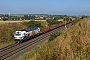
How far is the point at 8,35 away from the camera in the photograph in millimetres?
53625

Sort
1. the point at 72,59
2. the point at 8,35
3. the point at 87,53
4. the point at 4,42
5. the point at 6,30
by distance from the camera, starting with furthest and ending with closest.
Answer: the point at 6,30 < the point at 8,35 < the point at 4,42 < the point at 87,53 < the point at 72,59

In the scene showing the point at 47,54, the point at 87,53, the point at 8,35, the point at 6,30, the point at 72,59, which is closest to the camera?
the point at 72,59

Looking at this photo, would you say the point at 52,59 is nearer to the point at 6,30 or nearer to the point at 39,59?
the point at 39,59

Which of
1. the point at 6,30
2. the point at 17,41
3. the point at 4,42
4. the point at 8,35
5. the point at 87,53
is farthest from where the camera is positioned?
the point at 6,30

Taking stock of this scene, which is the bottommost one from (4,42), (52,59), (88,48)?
(4,42)

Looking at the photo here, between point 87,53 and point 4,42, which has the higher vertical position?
point 87,53

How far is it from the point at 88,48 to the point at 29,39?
3738 centimetres

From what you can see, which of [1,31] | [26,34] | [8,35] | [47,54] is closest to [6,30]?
[1,31]

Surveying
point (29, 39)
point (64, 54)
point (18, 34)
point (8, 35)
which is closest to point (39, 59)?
point (64, 54)

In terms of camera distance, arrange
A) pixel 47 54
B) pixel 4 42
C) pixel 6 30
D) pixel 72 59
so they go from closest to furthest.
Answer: pixel 72 59
pixel 47 54
pixel 4 42
pixel 6 30

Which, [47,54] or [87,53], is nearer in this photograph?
[87,53]

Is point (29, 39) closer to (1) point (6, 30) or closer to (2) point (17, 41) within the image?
(2) point (17, 41)

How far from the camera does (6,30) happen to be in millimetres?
59281

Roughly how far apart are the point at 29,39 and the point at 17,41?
5.26 m
